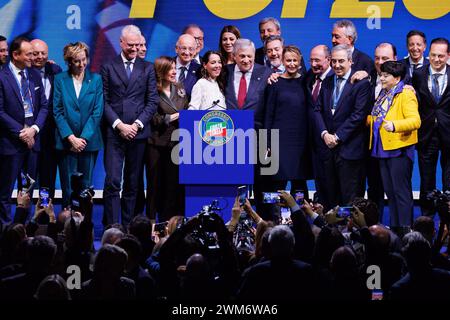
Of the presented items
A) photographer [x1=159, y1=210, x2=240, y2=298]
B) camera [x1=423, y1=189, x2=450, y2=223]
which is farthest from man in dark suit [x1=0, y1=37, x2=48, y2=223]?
camera [x1=423, y1=189, x2=450, y2=223]

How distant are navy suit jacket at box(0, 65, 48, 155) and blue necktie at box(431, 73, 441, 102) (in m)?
3.54

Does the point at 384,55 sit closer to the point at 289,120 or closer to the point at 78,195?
the point at 289,120

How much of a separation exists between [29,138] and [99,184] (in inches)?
84.9

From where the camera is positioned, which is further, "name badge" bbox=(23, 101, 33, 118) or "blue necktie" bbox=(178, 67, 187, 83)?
"blue necktie" bbox=(178, 67, 187, 83)

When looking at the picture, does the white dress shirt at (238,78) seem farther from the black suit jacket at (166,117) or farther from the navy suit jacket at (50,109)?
the navy suit jacket at (50,109)

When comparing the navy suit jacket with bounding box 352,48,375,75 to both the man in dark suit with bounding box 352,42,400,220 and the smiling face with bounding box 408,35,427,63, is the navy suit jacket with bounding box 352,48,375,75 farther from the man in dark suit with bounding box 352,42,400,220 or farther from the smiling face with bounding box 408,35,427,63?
the smiling face with bounding box 408,35,427,63

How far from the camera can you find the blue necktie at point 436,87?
32.6 feet

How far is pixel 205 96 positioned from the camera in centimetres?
966

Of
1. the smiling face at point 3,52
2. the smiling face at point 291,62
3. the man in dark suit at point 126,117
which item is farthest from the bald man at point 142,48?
the smiling face at point 291,62

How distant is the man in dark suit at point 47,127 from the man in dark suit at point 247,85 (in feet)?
5.54

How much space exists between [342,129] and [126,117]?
1936 millimetres

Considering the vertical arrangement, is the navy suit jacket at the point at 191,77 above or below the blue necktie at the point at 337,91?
above

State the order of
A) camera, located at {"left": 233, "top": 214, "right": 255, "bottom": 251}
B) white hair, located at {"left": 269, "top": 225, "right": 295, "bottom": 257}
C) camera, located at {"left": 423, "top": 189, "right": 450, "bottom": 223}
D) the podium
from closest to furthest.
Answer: white hair, located at {"left": 269, "top": 225, "right": 295, "bottom": 257} → camera, located at {"left": 423, "top": 189, "right": 450, "bottom": 223} → camera, located at {"left": 233, "top": 214, "right": 255, "bottom": 251} → the podium

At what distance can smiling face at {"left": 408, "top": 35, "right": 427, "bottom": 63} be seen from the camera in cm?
1017
